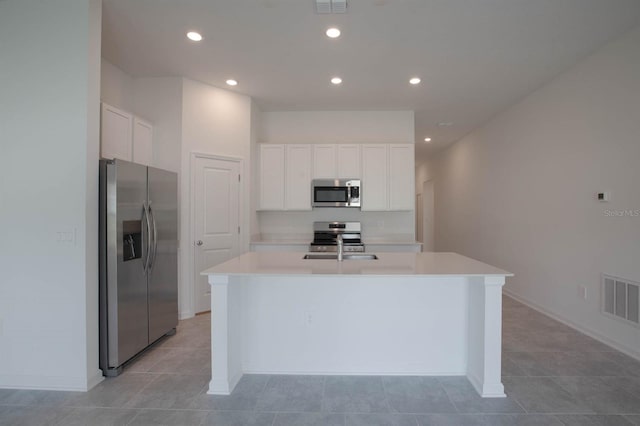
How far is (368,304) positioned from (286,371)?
82cm

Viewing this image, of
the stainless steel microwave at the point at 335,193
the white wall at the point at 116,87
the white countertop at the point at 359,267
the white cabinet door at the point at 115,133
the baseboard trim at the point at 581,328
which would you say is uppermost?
the white wall at the point at 116,87

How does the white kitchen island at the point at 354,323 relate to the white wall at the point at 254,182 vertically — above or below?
below

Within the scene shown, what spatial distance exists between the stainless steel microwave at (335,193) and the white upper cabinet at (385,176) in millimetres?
147

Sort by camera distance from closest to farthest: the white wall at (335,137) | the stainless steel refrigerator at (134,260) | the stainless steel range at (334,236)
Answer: the stainless steel refrigerator at (134,260)
the stainless steel range at (334,236)
the white wall at (335,137)

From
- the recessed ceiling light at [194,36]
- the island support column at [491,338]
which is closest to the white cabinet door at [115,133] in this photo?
the recessed ceiling light at [194,36]

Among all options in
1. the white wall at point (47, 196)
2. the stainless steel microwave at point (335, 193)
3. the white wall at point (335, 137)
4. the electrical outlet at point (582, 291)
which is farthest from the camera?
the white wall at point (335, 137)

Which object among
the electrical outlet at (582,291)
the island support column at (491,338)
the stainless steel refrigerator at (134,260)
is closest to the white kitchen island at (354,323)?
the island support column at (491,338)

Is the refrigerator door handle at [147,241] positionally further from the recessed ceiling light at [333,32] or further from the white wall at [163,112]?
the recessed ceiling light at [333,32]

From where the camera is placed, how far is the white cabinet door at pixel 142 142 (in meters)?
3.48

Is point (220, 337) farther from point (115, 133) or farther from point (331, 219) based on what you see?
point (331, 219)

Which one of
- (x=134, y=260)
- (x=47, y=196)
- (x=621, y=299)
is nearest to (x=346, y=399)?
(x=134, y=260)

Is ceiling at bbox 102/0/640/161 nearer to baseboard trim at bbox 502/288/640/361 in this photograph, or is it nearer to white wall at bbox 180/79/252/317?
white wall at bbox 180/79/252/317

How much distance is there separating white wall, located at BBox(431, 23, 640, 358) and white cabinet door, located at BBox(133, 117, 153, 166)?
4.68 metres

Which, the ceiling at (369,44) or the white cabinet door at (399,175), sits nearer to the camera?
the ceiling at (369,44)
